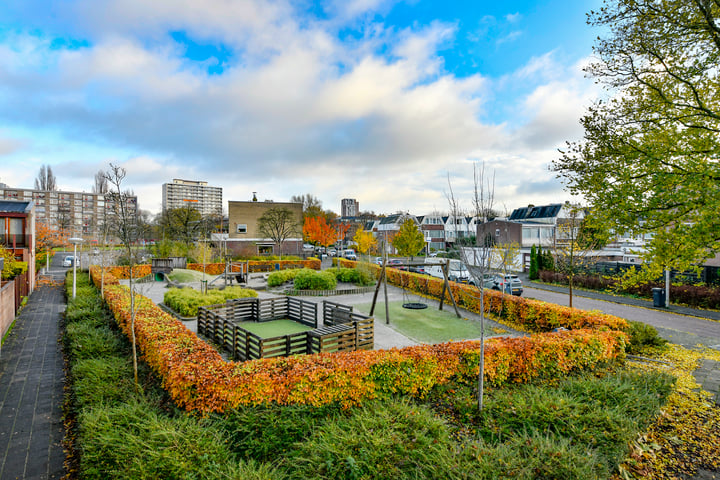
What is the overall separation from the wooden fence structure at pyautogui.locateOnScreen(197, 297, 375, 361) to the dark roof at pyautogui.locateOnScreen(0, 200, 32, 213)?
59.7 feet

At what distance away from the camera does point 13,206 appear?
21.6 metres

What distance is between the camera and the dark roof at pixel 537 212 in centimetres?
4784

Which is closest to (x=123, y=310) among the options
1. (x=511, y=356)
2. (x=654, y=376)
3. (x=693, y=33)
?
(x=511, y=356)

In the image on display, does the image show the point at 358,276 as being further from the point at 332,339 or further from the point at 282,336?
the point at 282,336

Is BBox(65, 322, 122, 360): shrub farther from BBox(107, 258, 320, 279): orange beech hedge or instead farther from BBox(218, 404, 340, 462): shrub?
BBox(107, 258, 320, 279): orange beech hedge

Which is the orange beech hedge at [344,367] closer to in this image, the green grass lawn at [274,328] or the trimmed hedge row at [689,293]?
the green grass lawn at [274,328]

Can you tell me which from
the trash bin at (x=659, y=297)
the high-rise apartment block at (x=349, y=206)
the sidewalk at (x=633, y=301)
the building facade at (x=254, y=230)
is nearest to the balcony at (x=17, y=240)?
the building facade at (x=254, y=230)

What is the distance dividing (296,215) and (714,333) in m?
38.8

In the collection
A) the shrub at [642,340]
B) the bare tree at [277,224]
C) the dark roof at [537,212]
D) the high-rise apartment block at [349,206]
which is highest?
the high-rise apartment block at [349,206]

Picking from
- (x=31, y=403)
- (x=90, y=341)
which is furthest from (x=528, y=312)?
(x=31, y=403)

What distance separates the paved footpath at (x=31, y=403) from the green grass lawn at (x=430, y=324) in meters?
9.15

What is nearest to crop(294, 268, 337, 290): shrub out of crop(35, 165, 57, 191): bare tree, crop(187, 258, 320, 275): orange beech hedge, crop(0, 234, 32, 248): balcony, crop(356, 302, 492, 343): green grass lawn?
crop(356, 302, 492, 343): green grass lawn

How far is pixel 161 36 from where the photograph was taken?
9.64 meters

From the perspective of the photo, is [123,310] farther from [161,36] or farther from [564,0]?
[564,0]
